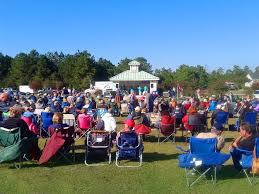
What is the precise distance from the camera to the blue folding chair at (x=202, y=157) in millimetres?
7016

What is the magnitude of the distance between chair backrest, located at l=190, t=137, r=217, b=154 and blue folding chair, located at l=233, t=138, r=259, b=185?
49cm

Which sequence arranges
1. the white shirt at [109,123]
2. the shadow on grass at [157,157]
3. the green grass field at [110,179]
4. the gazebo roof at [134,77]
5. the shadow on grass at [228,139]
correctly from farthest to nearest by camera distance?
the gazebo roof at [134,77], the shadow on grass at [228,139], the white shirt at [109,123], the shadow on grass at [157,157], the green grass field at [110,179]

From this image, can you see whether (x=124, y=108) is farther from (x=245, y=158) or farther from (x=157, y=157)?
(x=245, y=158)

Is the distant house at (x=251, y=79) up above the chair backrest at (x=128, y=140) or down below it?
above

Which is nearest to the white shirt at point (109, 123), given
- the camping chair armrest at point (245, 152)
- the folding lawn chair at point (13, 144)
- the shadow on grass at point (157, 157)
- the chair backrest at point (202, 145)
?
the shadow on grass at point (157, 157)

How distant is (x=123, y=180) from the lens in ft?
24.4

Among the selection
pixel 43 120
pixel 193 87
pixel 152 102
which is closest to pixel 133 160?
pixel 43 120

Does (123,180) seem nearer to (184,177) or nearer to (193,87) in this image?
(184,177)

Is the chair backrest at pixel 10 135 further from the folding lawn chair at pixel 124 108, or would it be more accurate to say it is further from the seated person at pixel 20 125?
the folding lawn chair at pixel 124 108

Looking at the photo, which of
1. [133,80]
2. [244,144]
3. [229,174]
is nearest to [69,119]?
[229,174]

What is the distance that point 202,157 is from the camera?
7074 millimetres

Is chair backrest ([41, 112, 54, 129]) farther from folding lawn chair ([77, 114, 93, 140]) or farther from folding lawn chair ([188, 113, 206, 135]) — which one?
folding lawn chair ([188, 113, 206, 135])

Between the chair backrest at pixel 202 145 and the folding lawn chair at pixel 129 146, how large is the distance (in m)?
1.55

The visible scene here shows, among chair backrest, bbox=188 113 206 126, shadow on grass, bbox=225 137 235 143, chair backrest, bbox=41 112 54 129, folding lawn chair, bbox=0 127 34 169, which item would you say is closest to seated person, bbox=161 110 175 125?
chair backrest, bbox=188 113 206 126
